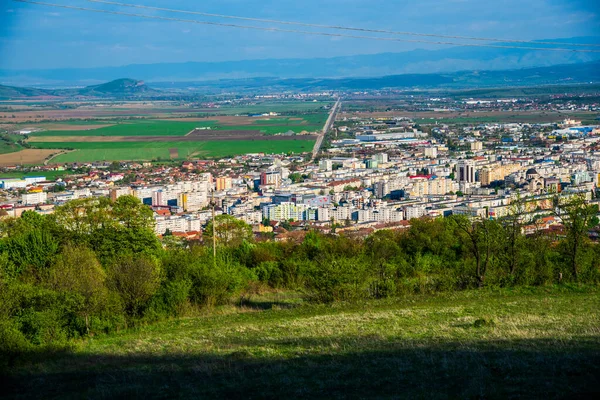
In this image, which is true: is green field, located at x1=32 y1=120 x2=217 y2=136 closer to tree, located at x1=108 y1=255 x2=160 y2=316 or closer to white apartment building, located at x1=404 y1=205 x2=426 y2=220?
white apartment building, located at x1=404 y1=205 x2=426 y2=220

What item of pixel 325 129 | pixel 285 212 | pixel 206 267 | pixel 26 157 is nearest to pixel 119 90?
pixel 325 129

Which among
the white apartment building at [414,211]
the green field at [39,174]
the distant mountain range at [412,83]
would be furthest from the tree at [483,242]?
→ the distant mountain range at [412,83]

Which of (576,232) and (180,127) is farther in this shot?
(180,127)

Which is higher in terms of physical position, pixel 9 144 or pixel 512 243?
pixel 9 144

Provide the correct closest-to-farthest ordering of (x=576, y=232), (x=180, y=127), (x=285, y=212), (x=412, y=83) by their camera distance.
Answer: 1. (x=576, y=232)
2. (x=285, y=212)
3. (x=180, y=127)
4. (x=412, y=83)

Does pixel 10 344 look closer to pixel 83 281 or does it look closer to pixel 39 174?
pixel 83 281

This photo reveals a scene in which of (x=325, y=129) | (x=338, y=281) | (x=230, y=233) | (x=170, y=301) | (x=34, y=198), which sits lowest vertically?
Answer: (x=34, y=198)

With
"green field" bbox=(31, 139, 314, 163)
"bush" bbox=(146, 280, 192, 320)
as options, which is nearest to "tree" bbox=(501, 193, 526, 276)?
"bush" bbox=(146, 280, 192, 320)
